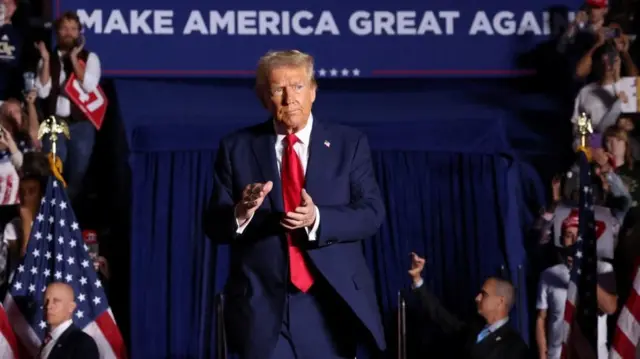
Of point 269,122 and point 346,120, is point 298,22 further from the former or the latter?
point 269,122

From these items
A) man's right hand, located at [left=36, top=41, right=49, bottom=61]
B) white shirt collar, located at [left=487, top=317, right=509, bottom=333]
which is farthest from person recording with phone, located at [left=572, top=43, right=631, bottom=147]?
man's right hand, located at [left=36, top=41, right=49, bottom=61]

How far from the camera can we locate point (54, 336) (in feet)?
19.9

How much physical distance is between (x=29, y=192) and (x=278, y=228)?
4.34 meters

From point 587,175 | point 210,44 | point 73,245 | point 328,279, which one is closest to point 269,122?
point 328,279

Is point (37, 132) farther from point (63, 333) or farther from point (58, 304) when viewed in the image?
point (63, 333)

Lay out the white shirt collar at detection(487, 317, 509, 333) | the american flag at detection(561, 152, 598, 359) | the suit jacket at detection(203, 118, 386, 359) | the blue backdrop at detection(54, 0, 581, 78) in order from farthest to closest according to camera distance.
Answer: the blue backdrop at detection(54, 0, 581, 78) → the white shirt collar at detection(487, 317, 509, 333) → the american flag at detection(561, 152, 598, 359) → the suit jacket at detection(203, 118, 386, 359)

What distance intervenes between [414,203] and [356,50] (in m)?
1.06

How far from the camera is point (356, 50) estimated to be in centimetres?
775

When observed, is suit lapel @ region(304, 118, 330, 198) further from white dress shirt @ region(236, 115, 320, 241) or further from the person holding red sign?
the person holding red sign

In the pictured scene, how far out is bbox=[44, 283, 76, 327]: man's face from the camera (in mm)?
6074

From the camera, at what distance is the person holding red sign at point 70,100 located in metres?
7.39

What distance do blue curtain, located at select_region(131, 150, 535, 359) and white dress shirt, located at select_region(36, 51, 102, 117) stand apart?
49 centimetres

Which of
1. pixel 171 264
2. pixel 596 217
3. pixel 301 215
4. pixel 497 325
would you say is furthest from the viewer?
→ pixel 171 264

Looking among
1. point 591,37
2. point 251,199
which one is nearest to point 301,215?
point 251,199
